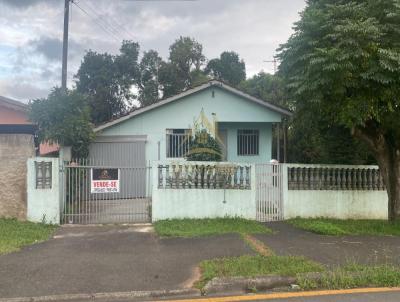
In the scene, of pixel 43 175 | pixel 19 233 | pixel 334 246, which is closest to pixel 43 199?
pixel 43 175

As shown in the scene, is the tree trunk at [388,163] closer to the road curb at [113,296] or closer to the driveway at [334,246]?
the driveway at [334,246]

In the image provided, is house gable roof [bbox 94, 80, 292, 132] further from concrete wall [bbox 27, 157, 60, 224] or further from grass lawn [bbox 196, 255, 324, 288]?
grass lawn [bbox 196, 255, 324, 288]

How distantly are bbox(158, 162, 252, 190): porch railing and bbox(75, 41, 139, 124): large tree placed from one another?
2519cm

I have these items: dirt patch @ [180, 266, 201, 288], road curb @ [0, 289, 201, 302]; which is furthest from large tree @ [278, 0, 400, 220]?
road curb @ [0, 289, 201, 302]

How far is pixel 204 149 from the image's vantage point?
1373 centimetres

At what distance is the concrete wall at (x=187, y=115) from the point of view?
16.0 meters

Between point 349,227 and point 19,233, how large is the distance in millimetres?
7088

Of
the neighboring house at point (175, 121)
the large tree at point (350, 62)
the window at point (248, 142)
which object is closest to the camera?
the large tree at point (350, 62)

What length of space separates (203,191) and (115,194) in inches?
94.8

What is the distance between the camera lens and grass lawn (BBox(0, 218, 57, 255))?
7.69m

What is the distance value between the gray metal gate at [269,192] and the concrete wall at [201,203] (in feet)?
0.84

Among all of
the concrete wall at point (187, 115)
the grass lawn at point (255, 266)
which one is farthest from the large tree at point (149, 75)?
the grass lawn at point (255, 266)

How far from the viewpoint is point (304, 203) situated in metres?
11.0

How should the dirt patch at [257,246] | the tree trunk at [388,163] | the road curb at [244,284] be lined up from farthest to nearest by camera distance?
the tree trunk at [388,163], the dirt patch at [257,246], the road curb at [244,284]
